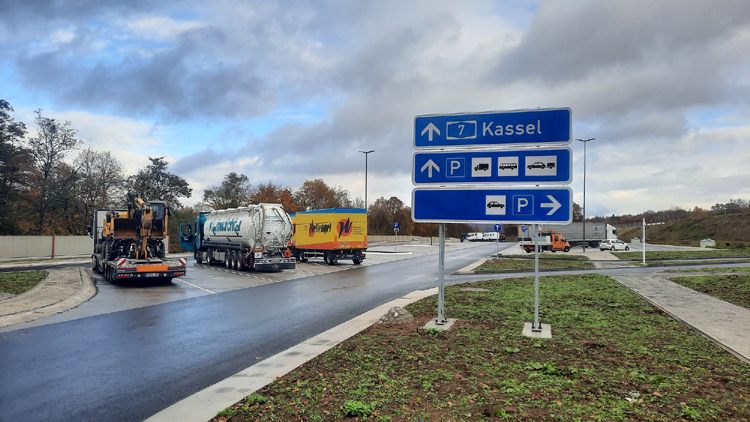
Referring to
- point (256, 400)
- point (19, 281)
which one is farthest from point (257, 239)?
point (256, 400)

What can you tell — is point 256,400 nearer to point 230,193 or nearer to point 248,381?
point 248,381

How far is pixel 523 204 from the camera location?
911 centimetres

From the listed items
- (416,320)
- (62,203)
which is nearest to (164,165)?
(62,203)

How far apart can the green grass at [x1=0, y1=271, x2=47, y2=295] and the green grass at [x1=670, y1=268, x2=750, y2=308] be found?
65.4 ft

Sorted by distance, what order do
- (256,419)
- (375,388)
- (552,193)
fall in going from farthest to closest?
(552,193) < (375,388) < (256,419)

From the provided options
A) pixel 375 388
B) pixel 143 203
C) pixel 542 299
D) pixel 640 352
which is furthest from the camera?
pixel 143 203

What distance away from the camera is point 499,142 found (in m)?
9.25

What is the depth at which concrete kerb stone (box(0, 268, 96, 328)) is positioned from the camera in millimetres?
10894

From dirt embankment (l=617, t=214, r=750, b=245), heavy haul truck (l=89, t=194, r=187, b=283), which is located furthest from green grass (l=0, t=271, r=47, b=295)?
dirt embankment (l=617, t=214, r=750, b=245)

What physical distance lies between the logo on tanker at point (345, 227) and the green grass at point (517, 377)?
1887 centimetres

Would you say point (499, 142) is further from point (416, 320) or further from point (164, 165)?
point (164, 165)

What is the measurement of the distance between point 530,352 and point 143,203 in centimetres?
1624

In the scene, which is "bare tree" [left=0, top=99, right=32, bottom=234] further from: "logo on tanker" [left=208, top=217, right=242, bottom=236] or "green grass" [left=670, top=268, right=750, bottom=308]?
"green grass" [left=670, top=268, right=750, bottom=308]

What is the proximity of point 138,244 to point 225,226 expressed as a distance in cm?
863
